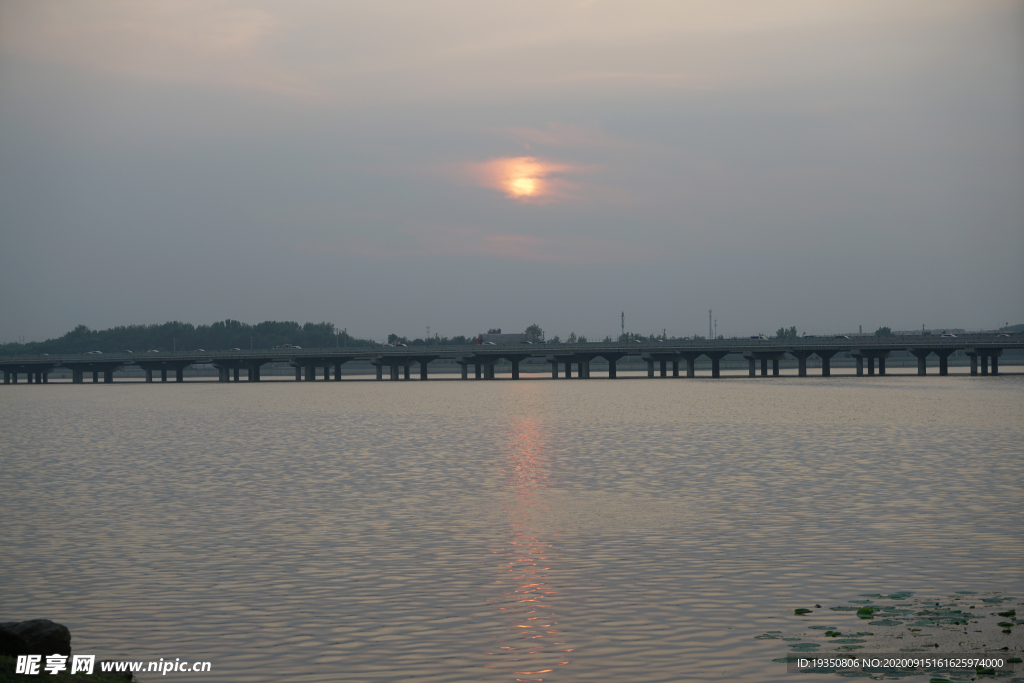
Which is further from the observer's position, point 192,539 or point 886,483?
point 886,483

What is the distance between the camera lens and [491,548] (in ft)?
70.2

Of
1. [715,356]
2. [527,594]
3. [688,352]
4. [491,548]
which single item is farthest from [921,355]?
[527,594]

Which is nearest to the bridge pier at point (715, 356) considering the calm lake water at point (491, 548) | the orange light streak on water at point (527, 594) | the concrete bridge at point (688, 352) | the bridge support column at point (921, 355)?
the concrete bridge at point (688, 352)

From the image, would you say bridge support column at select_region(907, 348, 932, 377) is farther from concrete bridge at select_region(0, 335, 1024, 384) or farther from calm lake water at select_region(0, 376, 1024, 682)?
calm lake water at select_region(0, 376, 1024, 682)

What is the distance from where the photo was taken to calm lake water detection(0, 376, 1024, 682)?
1383 centimetres

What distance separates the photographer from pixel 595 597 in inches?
651

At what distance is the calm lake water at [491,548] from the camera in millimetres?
13828

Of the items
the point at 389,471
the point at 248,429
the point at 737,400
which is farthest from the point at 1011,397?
the point at 389,471

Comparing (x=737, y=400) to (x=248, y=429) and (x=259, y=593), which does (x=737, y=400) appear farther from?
(x=259, y=593)

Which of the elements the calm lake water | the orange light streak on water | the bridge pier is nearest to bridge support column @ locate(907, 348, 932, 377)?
the bridge pier

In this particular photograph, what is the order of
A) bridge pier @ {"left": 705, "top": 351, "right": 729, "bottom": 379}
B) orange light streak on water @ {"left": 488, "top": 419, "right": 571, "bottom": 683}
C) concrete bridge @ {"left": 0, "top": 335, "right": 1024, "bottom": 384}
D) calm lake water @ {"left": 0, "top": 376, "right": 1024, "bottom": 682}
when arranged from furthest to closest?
bridge pier @ {"left": 705, "top": 351, "right": 729, "bottom": 379} < concrete bridge @ {"left": 0, "top": 335, "right": 1024, "bottom": 384} < calm lake water @ {"left": 0, "top": 376, "right": 1024, "bottom": 682} < orange light streak on water @ {"left": 488, "top": 419, "right": 571, "bottom": 683}

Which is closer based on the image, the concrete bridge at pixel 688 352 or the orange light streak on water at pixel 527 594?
the orange light streak on water at pixel 527 594

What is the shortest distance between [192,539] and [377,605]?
8145 millimetres

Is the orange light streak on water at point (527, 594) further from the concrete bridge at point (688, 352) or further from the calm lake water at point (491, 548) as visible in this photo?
the concrete bridge at point (688, 352)
